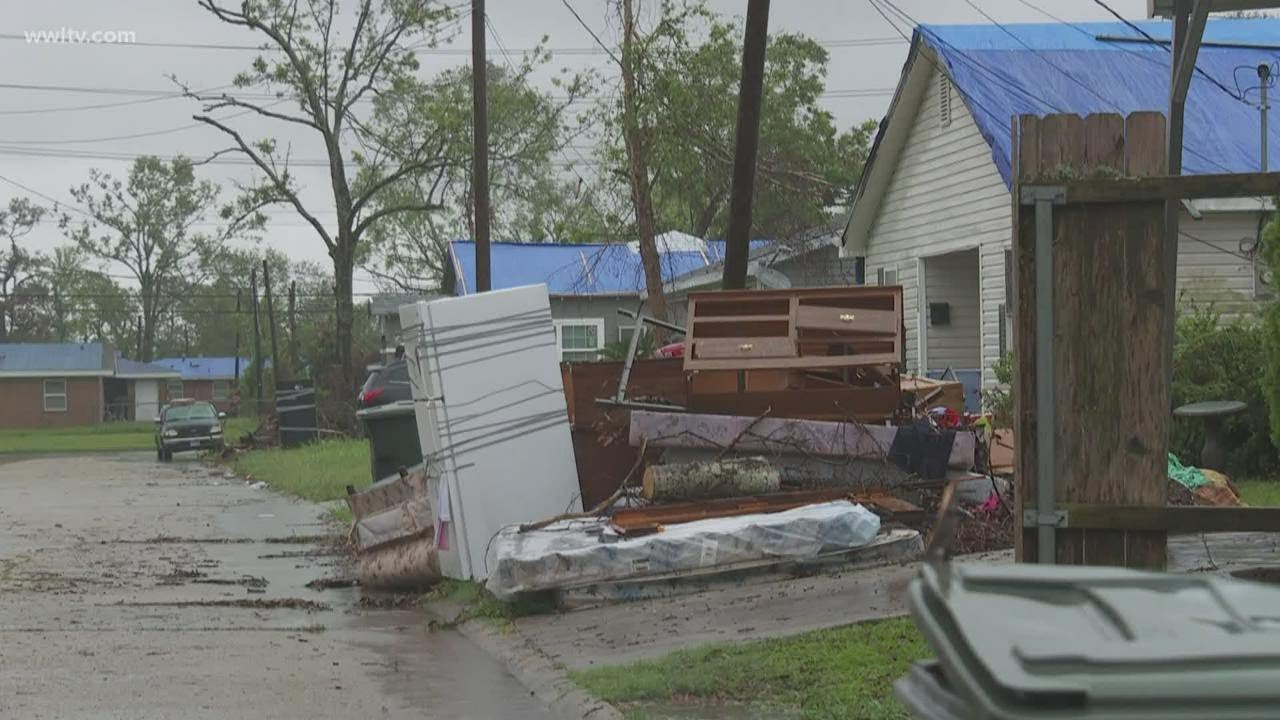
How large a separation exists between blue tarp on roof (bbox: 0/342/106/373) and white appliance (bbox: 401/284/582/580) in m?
79.2

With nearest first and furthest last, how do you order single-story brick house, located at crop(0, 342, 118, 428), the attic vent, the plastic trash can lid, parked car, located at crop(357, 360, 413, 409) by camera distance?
the plastic trash can lid, the attic vent, parked car, located at crop(357, 360, 413, 409), single-story brick house, located at crop(0, 342, 118, 428)

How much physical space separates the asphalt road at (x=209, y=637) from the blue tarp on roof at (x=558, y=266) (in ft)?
52.6

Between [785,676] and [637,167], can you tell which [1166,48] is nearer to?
[637,167]

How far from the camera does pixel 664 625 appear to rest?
10664mm

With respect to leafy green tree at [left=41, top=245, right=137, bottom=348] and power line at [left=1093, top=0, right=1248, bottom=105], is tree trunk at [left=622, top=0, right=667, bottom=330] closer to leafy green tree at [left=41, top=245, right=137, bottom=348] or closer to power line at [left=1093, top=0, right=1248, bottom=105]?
power line at [left=1093, top=0, right=1248, bottom=105]

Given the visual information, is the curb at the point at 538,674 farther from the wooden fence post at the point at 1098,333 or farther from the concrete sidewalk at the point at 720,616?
the wooden fence post at the point at 1098,333

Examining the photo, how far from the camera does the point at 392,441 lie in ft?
63.7

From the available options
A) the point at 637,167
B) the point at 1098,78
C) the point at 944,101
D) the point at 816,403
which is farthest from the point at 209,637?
the point at 1098,78

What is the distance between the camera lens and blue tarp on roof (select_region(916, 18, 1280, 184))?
20.3 m

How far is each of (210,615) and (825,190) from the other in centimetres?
1755

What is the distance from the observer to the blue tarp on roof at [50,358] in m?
87.6

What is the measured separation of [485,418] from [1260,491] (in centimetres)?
705

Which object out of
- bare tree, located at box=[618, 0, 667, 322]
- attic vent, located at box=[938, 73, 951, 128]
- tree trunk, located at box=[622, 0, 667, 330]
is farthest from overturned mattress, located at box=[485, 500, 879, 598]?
bare tree, located at box=[618, 0, 667, 322]

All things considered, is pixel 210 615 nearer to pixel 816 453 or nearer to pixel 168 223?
pixel 816 453
